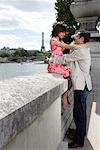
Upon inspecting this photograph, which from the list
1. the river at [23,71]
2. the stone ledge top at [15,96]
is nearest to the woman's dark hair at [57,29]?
the river at [23,71]

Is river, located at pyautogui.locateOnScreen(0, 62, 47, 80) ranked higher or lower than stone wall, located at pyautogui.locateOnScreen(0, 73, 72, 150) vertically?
lower

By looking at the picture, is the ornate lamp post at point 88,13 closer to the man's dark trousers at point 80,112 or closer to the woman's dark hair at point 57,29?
the man's dark trousers at point 80,112

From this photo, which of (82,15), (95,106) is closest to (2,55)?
(82,15)

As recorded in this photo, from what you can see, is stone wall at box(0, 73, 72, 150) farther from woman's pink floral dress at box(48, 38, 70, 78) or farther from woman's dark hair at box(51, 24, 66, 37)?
woman's dark hair at box(51, 24, 66, 37)

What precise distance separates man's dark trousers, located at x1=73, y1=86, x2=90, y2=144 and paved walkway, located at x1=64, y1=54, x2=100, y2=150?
16 cm

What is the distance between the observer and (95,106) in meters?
7.95

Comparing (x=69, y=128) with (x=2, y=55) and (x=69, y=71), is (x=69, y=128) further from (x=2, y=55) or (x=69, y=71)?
(x=2, y=55)

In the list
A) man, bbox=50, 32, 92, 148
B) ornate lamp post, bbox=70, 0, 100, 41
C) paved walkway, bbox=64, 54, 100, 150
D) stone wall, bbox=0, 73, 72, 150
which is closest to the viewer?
stone wall, bbox=0, 73, 72, 150

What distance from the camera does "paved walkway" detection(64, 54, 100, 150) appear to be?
532cm

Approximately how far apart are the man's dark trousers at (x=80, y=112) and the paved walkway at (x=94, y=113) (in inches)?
6.5

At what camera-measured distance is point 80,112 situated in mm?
5215

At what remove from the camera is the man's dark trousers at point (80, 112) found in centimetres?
509

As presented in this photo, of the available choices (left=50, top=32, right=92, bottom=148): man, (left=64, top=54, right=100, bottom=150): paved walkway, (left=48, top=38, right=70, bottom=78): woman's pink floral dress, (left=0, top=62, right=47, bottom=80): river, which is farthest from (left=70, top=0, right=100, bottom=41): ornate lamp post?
(left=48, top=38, right=70, bottom=78): woman's pink floral dress

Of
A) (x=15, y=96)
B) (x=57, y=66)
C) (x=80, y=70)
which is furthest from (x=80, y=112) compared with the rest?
(x=15, y=96)
